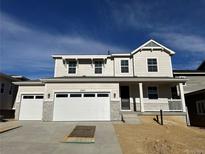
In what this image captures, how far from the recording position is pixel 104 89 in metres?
14.1

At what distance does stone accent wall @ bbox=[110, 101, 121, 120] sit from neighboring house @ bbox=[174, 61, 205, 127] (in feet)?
25.8

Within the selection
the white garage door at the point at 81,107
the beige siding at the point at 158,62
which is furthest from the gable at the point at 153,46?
the white garage door at the point at 81,107

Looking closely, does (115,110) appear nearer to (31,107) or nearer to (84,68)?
(84,68)

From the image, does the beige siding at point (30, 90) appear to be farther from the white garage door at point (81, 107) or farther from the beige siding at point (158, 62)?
the beige siding at point (158, 62)

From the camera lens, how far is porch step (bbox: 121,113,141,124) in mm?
12164

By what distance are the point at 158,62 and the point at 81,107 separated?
9.49 meters

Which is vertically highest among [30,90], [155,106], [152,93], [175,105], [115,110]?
[30,90]

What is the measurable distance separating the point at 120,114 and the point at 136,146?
6.78 metres

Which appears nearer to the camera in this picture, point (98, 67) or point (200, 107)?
point (200, 107)

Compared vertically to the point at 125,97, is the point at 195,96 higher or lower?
higher

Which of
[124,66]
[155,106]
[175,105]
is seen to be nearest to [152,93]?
[155,106]

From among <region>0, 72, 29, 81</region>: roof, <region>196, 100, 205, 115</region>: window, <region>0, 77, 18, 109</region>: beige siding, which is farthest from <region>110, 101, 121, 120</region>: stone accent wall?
<region>0, 72, 29, 81</region>: roof

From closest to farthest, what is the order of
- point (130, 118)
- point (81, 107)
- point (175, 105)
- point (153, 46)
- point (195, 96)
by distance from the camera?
1. point (130, 118)
2. point (81, 107)
3. point (175, 105)
4. point (195, 96)
5. point (153, 46)

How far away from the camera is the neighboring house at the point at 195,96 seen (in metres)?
15.8
